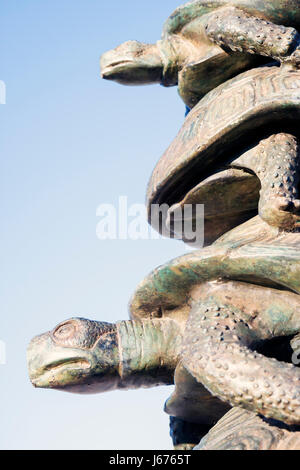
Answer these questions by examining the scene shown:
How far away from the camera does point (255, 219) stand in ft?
14.4

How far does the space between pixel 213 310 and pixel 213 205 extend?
74 centimetres

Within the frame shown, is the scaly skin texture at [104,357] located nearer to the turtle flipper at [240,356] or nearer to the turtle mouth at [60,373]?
the turtle mouth at [60,373]

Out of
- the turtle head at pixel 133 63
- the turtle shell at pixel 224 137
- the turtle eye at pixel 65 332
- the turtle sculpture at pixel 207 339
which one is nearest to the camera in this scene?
A: the turtle sculpture at pixel 207 339

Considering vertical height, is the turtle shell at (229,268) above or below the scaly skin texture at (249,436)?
above

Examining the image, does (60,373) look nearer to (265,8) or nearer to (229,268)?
(229,268)

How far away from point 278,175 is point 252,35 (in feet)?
2.46

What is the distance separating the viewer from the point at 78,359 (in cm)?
435

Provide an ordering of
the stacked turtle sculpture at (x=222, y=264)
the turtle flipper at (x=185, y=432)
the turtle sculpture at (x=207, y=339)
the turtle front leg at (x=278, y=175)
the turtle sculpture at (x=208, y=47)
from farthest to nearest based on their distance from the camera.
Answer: the turtle flipper at (x=185, y=432), the turtle sculpture at (x=208, y=47), the turtle front leg at (x=278, y=175), the stacked turtle sculpture at (x=222, y=264), the turtle sculpture at (x=207, y=339)

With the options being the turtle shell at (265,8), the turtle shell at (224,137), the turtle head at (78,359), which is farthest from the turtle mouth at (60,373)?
the turtle shell at (265,8)

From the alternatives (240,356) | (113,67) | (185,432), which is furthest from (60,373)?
(113,67)

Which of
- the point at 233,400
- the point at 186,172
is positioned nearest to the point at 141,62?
the point at 186,172

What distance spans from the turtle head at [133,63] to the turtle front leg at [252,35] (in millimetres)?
519

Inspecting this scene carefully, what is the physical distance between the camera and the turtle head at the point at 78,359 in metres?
4.34

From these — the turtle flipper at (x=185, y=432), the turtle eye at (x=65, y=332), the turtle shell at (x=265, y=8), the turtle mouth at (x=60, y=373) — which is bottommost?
the turtle flipper at (x=185, y=432)
